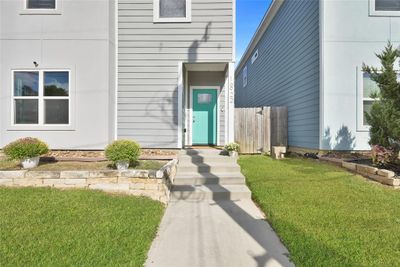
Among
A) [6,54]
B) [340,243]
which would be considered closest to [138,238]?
[340,243]

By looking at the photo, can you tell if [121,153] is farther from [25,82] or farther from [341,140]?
[341,140]

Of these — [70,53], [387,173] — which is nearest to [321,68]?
[387,173]

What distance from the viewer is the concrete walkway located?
3.08 metres

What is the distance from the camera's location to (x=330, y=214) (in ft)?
13.5

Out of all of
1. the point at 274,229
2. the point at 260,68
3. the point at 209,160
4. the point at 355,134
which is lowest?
the point at 274,229

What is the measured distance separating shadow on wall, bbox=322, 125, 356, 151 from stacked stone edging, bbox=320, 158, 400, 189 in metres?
1.04

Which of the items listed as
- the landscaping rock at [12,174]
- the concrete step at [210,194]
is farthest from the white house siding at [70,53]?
the concrete step at [210,194]

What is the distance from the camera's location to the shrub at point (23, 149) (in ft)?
19.2

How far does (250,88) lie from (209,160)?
41.2ft

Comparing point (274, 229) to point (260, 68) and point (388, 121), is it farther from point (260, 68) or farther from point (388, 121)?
point (260, 68)

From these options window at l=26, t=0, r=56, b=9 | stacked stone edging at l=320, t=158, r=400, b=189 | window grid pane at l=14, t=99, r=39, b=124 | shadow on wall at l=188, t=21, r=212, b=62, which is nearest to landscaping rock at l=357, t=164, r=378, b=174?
stacked stone edging at l=320, t=158, r=400, b=189

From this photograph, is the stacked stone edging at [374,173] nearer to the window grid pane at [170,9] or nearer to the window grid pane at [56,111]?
the window grid pane at [170,9]

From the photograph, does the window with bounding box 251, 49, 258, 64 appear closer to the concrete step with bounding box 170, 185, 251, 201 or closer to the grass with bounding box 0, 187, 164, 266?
the concrete step with bounding box 170, 185, 251, 201

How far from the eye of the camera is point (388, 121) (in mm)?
6141
